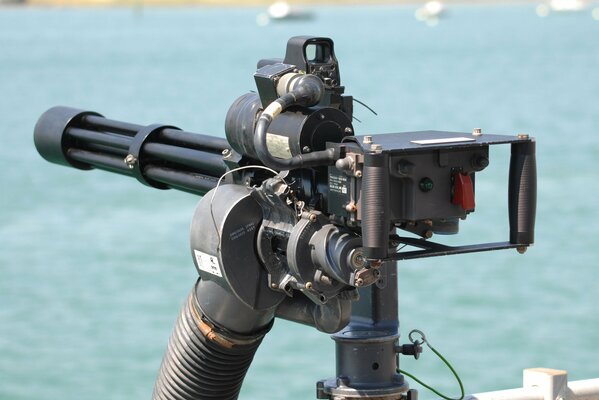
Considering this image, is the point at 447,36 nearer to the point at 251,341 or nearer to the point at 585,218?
the point at 585,218

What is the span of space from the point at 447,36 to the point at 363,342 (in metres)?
72.3

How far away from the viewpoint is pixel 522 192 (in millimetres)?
3084

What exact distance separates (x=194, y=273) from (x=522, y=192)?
12700 millimetres

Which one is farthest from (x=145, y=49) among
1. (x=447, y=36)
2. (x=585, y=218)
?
(x=585, y=218)

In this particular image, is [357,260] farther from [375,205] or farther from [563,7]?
[563,7]

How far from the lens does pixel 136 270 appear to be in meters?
16.2

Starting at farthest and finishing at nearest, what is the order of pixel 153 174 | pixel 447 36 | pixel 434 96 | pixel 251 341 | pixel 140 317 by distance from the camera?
pixel 447 36, pixel 434 96, pixel 140 317, pixel 153 174, pixel 251 341

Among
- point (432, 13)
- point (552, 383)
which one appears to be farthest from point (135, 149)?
point (432, 13)

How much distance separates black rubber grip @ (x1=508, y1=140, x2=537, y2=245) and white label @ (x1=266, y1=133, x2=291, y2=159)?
0.48m

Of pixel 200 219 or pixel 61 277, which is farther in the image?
pixel 61 277

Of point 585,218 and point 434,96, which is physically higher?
point 434,96

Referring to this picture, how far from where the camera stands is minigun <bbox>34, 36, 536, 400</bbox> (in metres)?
3.01

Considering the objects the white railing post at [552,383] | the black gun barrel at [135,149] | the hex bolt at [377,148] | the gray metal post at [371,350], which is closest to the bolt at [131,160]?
the black gun barrel at [135,149]

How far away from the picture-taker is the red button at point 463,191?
301 centimetres
